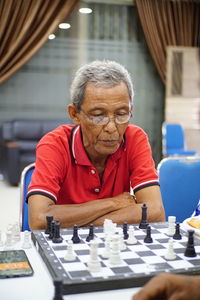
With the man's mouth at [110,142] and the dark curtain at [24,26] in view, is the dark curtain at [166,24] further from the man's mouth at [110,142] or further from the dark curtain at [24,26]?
the man's mouth at [110,142]

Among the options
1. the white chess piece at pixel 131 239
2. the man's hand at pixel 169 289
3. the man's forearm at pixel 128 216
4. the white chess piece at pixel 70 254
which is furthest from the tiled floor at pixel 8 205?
the man's hand at pixel 169 289

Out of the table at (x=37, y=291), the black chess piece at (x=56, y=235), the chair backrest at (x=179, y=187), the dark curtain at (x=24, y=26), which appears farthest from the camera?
the dark curtain at (x=24, y=26)

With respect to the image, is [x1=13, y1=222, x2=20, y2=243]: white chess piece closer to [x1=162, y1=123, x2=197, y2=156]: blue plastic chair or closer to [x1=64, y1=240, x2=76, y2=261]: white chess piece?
[x1=64, y1=240, x2=76, y2=261]: white chess piece

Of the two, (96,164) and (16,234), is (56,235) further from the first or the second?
(96,164)

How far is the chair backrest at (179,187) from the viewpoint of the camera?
2244 millimetres

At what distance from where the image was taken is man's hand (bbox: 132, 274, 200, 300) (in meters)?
0.88

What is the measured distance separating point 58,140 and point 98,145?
228 millimetres

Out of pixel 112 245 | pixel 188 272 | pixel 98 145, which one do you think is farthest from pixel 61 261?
pixel 98 145

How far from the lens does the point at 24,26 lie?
6.74 metres

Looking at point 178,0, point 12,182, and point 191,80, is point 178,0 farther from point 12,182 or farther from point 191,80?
point 12,182

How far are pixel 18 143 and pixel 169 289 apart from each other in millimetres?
5835

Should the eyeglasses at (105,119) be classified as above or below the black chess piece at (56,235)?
above

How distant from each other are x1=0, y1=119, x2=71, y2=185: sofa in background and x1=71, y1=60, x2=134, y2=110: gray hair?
4363mm

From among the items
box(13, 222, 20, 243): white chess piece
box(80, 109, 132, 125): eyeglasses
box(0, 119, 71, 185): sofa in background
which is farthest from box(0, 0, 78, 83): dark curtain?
box(13, 222, 20, 243): white chess piece
